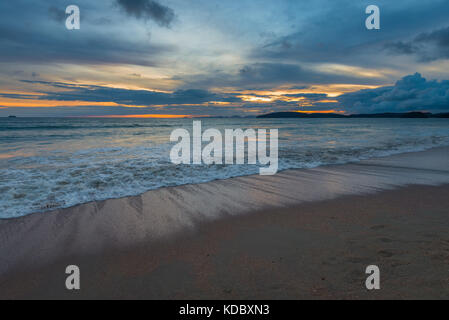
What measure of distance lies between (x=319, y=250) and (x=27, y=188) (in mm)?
7957

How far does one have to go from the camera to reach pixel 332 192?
269 inches

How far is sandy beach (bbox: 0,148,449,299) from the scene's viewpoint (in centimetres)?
285

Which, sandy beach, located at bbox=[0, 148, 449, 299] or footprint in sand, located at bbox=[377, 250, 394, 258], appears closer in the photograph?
sandy beach, located at bbox=[0, 148, 449, 299]

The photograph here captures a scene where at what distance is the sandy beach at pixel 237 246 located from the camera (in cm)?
285

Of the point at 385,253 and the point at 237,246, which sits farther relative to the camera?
the point at 237,246

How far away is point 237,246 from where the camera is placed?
12.7 feet

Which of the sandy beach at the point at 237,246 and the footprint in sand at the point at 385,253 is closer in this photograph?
the sandy beach at the point at 237,246
